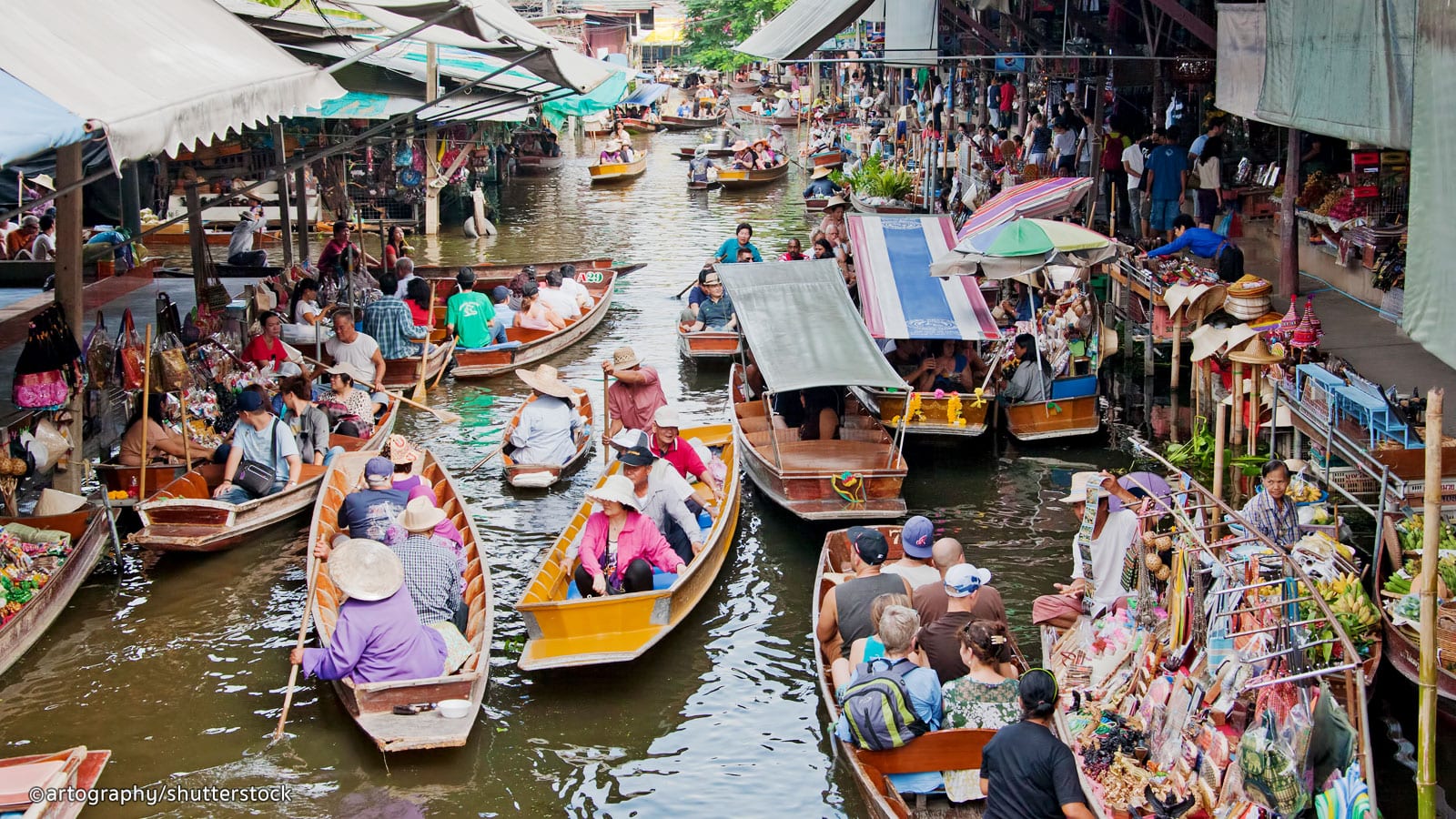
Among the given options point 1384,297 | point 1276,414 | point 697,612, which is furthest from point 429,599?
point 1384,297

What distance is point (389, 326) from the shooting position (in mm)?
15586

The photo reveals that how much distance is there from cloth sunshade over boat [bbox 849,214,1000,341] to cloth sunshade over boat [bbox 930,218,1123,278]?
1.83ft

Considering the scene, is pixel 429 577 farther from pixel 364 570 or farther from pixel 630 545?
pixel 630 545

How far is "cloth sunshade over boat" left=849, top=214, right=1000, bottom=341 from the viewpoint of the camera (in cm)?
1352

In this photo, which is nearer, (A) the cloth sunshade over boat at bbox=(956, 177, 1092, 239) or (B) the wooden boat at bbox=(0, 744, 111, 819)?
(B) the wooden boat at bbox=(0, 744, 111, 819)

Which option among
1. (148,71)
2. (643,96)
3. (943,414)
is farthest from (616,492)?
(643,96)

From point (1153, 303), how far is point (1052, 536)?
11.4 ft

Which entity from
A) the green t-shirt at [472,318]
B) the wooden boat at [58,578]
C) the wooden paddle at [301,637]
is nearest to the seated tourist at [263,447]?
the wooden boat at [58,578]

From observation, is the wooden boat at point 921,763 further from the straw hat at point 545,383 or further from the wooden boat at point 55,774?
the straw hat at point 545,383

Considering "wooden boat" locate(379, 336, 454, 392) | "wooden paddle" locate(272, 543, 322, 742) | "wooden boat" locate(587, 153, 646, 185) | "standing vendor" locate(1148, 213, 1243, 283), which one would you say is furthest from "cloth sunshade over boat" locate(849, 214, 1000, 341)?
"wooden boat" locate(587, 153, 646, 185)

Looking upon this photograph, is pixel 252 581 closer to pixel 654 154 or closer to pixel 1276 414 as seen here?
pixel 1276 414

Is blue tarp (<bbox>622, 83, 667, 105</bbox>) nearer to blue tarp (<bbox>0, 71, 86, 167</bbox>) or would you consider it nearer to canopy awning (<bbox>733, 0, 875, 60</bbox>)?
canopy awning (<bbox>733, 0, 875, 60</bbox>)

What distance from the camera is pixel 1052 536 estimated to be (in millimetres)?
11445

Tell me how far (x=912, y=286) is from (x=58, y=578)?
28.4 feet
